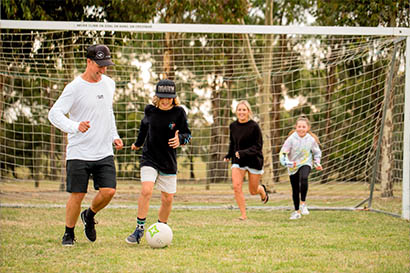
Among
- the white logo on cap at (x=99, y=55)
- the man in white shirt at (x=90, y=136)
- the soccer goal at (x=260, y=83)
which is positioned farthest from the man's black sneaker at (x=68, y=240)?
the soccer goal at (x=260, y=83)

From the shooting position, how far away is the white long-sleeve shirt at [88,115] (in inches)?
205

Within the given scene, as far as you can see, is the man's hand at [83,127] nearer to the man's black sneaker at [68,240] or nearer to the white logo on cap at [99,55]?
the white logo on cap at [99,55]

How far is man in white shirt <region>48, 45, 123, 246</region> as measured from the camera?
5.22 metres

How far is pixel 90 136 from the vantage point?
207 inches

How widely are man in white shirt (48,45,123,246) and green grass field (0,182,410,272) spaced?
0.57 meters

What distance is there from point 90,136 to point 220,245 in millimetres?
1804

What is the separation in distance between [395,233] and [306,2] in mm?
13614

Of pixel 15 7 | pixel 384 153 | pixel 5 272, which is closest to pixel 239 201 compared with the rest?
pixel 5 272

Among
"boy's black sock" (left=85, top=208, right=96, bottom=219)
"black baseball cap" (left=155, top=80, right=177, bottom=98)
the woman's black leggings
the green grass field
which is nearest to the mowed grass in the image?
the green grass field

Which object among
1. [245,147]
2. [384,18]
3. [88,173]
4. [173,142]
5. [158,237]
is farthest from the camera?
[384,18]

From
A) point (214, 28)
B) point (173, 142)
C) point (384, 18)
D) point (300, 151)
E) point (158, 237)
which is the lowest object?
point (158, 237)

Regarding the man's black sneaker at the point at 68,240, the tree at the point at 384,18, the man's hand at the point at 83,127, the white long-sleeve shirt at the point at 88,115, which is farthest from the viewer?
the tree at the point at 384,18

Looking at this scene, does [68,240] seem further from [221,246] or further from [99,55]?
[99,55]

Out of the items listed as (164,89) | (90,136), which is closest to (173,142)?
(164,89)
